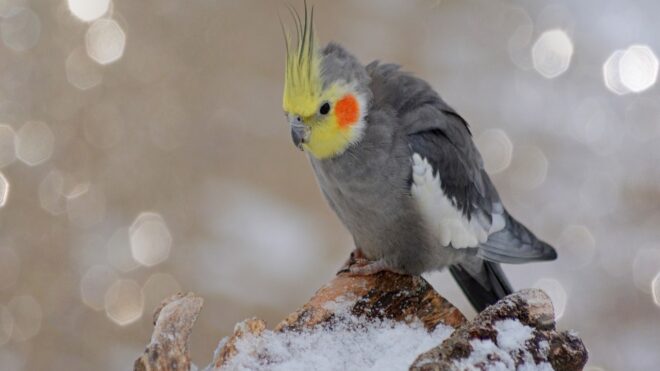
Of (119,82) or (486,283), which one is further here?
(119,82)

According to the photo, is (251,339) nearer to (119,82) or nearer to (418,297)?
(418,297)

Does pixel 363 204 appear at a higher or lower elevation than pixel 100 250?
lower

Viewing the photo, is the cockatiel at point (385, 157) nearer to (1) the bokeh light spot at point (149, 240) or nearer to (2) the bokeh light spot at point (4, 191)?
(1) the bokeh light spot at point (149, 240)

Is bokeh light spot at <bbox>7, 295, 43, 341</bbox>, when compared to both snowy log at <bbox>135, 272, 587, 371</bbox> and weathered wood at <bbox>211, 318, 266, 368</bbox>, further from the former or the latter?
weathered wood at <bbox>211, 318, 266, 368</bbox>

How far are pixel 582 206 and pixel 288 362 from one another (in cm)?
183

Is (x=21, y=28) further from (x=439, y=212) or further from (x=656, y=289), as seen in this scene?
(x=656, y=289)

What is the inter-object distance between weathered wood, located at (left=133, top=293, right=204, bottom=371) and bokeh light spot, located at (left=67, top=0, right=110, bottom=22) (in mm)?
1659

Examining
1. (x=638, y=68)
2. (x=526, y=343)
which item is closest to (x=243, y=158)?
(x=638, y=68)

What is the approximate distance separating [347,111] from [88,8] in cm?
142

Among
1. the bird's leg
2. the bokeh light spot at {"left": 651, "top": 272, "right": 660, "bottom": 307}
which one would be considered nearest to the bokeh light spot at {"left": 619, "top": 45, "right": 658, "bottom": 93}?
the bokeh light spot at {"left": 651, "top": 272, "right": 660, "bottom": 307}

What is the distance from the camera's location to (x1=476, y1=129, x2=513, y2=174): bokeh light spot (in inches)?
101

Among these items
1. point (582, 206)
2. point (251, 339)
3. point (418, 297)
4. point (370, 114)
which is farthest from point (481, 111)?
point (251, 339)

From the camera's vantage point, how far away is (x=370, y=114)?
1343 millimetres

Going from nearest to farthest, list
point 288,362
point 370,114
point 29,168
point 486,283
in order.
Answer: point 288,362 < point 370,114 < point 486,283 < point 29,168
